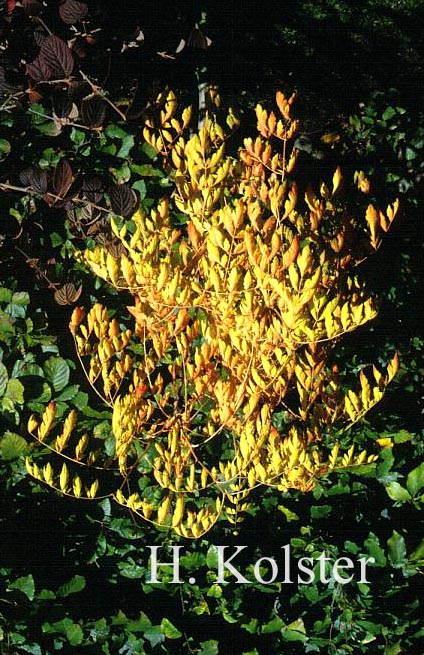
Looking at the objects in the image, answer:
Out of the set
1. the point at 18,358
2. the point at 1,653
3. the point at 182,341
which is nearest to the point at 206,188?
the point at 182,341

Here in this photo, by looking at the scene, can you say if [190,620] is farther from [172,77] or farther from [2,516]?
[172,77]

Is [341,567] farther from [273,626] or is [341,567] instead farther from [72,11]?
[72,11]

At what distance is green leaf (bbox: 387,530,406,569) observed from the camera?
1476 mm

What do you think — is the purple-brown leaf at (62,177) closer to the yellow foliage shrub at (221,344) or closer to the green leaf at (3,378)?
the yellow foliage shrub at (221,344)

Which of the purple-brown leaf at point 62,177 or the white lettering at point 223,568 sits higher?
the purple-brown leaf at point 62,177

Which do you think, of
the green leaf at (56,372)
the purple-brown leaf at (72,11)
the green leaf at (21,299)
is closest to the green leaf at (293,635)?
the green leaf at (56,372)

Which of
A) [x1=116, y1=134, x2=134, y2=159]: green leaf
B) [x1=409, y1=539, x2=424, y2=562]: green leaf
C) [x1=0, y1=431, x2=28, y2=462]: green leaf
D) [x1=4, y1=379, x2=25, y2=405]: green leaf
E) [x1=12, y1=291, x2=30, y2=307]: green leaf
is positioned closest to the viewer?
[x1=409, y1=539, x2=424, y2=562]: green leaf

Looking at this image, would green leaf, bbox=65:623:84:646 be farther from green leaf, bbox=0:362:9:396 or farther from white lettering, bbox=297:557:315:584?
green leaf, bbox=0:362:9:396

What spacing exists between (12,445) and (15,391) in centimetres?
16

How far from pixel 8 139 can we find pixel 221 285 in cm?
92

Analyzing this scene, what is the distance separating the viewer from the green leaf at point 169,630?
1388 mm

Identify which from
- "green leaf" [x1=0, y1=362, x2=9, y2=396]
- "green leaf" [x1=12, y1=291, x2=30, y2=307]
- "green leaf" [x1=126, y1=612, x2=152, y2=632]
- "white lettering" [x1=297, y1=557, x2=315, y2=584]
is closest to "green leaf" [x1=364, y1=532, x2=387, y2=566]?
"white lettering" [x1=297, y1=557, x2=315, y2=584]

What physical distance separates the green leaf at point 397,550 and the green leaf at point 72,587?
0.64 m

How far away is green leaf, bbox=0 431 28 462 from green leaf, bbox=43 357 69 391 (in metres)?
0.22
